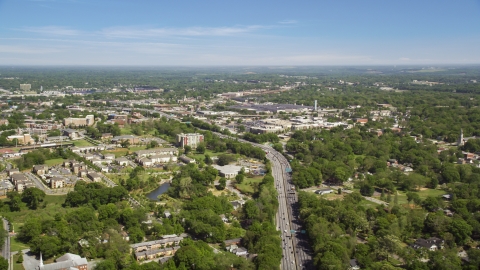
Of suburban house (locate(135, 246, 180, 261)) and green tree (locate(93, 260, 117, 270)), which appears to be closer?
green tree (locate(93, 260, 117, 270))

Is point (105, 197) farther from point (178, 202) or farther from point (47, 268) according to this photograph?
point (47, 268)

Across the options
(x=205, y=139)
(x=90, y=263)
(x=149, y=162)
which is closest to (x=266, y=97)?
(x=205, y=139)

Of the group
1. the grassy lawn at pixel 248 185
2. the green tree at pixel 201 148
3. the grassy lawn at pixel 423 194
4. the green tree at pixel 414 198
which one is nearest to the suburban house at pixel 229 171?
the grassy lawn at pixel 248 185

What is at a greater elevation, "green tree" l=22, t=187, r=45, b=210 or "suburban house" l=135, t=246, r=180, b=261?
"green tree" l=22, t=187, r=45, b=210

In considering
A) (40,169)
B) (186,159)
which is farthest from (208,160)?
(40,169)

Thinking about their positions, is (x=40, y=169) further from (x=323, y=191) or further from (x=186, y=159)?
(x=323, y=191)

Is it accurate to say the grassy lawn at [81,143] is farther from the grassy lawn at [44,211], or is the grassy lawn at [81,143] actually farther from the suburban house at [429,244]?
the suburban house at [429,244]

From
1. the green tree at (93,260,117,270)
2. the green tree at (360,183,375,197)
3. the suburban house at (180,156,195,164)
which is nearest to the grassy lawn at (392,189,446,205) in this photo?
the green tree at (360,183,375,197)

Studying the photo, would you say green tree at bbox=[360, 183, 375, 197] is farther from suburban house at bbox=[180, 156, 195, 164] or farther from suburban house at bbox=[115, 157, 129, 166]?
suburban house at bbox=[115, 157, 129, 166]
